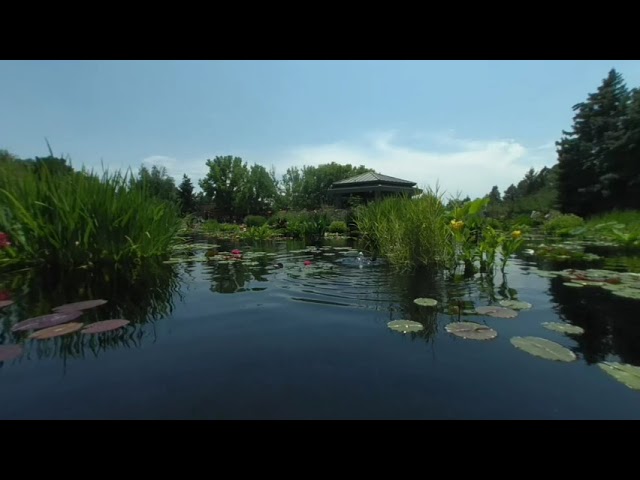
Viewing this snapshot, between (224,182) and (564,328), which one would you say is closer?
(564,328)

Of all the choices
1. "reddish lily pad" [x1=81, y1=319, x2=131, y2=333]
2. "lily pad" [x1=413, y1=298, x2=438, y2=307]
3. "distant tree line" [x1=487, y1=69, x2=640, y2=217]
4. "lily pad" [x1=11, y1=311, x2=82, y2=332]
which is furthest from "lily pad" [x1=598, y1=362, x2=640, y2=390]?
"distant tree line" [x1=487, y1=69, x2=640, y2=217]

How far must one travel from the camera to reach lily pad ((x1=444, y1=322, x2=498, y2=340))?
1935 mm

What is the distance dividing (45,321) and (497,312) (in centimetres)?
327

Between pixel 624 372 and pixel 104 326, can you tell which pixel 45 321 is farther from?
pixel 624 372

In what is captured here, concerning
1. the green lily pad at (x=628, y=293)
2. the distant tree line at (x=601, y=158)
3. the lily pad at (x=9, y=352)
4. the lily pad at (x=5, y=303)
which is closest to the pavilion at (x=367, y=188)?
the distant tree line at (x=601, y=158)

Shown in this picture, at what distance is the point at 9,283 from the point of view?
3.18m

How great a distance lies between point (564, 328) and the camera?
2.06 meters

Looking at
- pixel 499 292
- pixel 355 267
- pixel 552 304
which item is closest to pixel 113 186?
pixel 355 267

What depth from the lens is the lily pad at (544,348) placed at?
5.34 ft

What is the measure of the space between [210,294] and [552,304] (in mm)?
3308

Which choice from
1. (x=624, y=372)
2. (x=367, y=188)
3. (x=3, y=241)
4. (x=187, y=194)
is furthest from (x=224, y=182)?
(x=624, y=372)

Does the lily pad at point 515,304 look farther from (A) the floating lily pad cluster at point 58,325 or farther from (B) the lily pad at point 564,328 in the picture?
(A) the floating lily pad cluster at point 58,325
